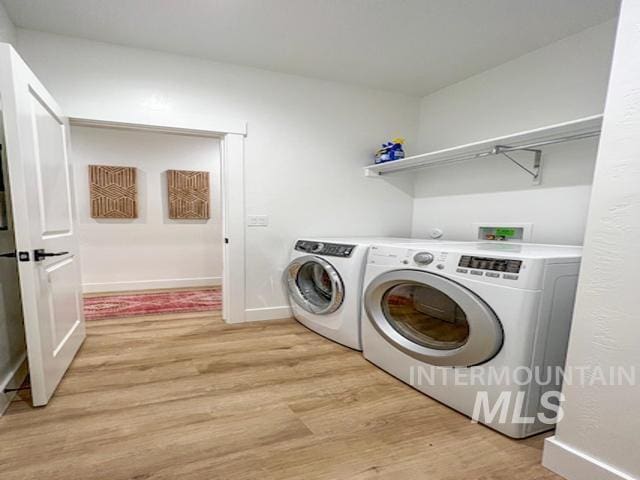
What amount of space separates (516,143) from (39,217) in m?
2.71

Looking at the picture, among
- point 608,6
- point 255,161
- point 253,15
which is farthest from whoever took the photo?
point 255,161

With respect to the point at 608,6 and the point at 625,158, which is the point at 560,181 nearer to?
the point at 608,6

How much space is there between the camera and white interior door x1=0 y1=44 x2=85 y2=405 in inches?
51.8

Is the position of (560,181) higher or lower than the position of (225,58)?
lower

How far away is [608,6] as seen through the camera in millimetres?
1702

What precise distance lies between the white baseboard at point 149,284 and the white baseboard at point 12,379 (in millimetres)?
2134

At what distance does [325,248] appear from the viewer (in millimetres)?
2408

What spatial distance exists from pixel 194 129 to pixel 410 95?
6.78 feet

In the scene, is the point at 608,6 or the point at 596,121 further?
the point at 608,6

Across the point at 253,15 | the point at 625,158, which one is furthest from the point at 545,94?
the point at 253,15

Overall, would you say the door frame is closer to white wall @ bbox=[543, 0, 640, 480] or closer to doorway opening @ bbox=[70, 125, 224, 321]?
doorway opening @ bbox=[70, 125, 224, 321]

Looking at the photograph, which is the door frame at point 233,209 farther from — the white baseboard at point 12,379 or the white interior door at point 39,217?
the white baseboard at point 12,379

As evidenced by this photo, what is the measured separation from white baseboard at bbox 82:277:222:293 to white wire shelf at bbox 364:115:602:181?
2.81 meters

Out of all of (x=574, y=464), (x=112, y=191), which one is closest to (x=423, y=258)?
(x=574, y=464)
